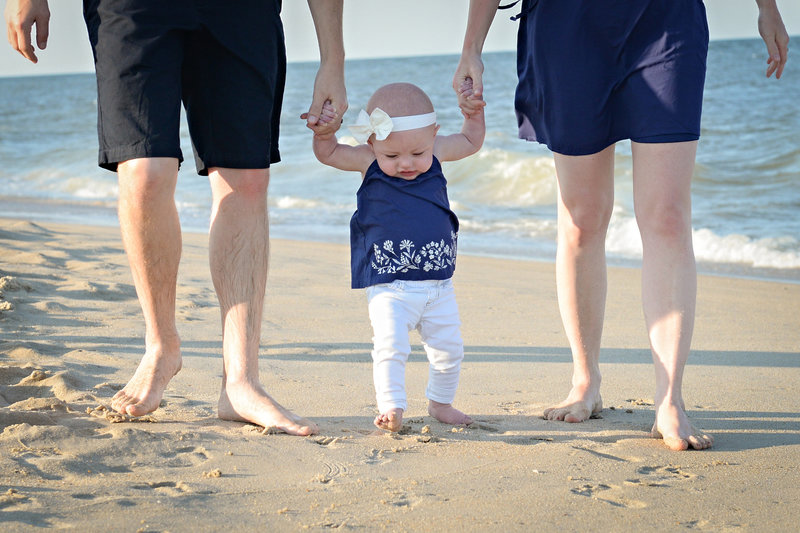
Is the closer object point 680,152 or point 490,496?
point 490,496

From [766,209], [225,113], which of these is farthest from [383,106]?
[766,209]

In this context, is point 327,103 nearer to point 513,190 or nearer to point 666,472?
point 666,472

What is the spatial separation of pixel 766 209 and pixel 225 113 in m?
8.11

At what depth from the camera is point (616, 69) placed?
8.79ft

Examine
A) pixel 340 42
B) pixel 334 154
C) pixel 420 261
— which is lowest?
pixel 420 261

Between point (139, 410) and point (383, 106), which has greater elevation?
point (383, 106)

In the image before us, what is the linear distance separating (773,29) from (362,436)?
6.07 feet

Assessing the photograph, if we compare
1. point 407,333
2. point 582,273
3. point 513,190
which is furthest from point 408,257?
point 513,190

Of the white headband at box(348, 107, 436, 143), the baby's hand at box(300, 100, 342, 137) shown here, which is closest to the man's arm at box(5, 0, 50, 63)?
the baby's hand at box(300, 100, 342, 137)

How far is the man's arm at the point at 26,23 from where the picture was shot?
2.55 m

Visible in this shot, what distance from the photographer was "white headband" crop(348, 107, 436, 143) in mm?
2811

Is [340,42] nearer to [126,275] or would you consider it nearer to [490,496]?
[490,496]

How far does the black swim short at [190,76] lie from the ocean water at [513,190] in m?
4.89

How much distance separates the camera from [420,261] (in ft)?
9.14
